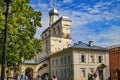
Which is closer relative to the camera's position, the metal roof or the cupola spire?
the metal roof

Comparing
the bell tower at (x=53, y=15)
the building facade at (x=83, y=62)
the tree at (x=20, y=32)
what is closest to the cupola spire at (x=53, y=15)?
the bell tower at (x=53, y=15)

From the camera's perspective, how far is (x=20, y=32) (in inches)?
974

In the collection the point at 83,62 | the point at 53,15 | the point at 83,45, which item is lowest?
the point at 83,62

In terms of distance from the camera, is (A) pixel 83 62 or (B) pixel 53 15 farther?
(B) pixel 53 15

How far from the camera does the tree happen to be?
2320 centimetres

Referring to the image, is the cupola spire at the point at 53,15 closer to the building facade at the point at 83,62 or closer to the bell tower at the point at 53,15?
the bell tower at the point at 53,15

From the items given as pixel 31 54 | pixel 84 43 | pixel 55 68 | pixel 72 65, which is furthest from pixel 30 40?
pixel 55 68

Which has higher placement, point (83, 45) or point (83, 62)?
point (83, 45)

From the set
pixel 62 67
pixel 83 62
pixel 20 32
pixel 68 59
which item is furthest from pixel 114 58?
pixel 20 32

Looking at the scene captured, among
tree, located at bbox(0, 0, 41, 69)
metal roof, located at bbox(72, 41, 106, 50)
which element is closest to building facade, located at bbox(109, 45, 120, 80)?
metal roof, located at bbox(72, 41, 106, 50)

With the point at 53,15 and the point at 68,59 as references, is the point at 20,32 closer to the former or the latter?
the point at 68,59

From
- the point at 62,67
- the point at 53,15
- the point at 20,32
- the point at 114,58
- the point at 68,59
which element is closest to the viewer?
the point at 20,32

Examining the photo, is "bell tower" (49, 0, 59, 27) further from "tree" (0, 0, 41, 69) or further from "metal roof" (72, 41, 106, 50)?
"tree" (0, 0, 41, 69)

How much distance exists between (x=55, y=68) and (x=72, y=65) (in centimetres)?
1149
